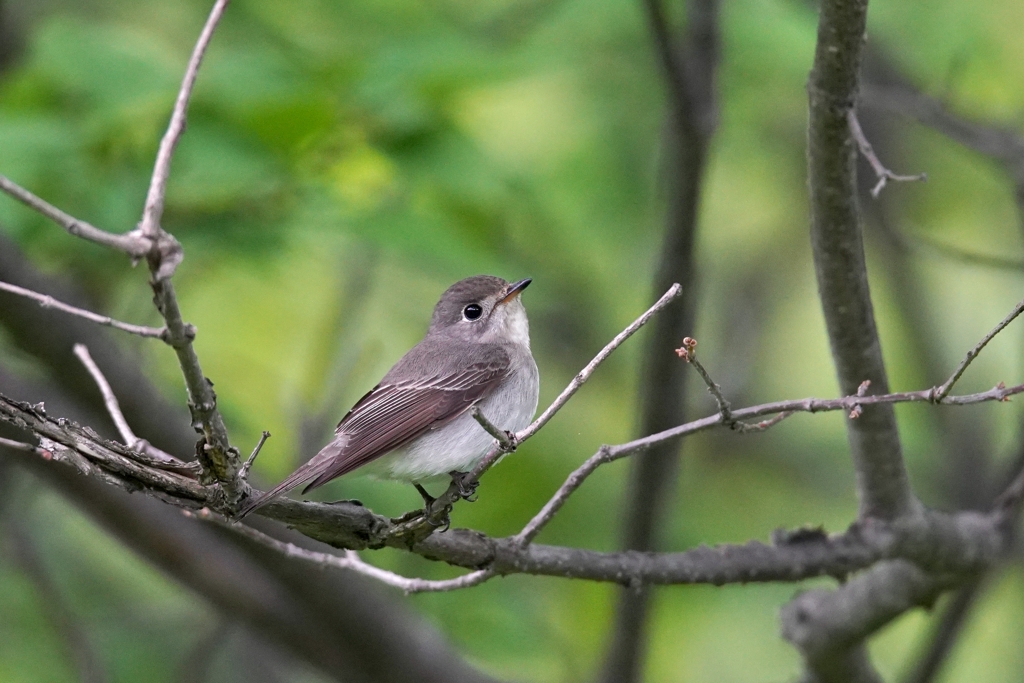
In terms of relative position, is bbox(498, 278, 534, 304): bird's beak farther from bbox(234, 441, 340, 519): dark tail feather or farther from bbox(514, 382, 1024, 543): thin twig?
bbox(514, 382, 1024, 543): thin twig

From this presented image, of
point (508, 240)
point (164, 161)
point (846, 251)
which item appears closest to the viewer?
point (164, 161)

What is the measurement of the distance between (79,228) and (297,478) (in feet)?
5.81

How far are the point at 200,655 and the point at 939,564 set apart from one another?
380cm

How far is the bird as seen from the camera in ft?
13.7

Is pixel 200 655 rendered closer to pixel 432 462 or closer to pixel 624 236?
pixel 432 462

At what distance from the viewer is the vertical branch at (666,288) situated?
454cm

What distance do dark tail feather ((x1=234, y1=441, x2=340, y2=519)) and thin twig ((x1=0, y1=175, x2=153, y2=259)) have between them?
0.95 m

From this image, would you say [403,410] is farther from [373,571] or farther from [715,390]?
[715,390]

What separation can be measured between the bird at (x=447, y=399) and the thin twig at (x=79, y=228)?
1.56 meters

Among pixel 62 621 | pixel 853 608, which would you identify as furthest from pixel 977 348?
pixel 62 621

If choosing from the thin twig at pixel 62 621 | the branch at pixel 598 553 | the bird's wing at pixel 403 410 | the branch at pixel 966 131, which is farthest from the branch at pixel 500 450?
the thin twig at pixel 62 621

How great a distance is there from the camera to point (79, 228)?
6.08 ft

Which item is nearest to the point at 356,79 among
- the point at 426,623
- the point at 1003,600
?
the point at 426,623

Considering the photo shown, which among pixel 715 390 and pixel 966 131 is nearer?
pixel 715 390
